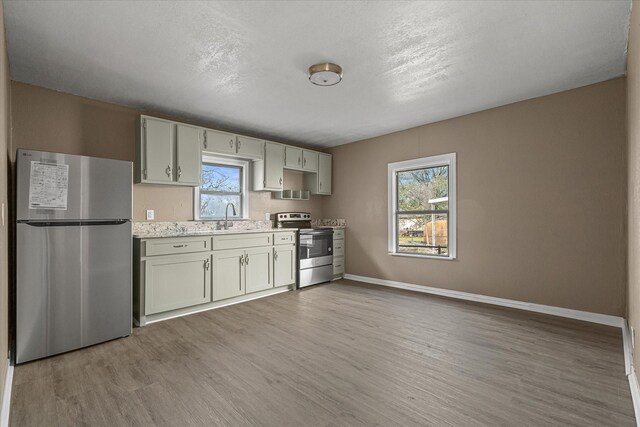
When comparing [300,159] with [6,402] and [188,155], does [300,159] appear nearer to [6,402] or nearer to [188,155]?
[188,155]

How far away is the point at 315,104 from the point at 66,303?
3050 millimetres

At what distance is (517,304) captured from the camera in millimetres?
3672

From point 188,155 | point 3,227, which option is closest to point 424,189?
point 188,155

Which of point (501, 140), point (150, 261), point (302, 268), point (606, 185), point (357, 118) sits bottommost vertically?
point (302, 268)

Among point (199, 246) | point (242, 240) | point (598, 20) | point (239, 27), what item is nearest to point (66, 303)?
point (199, 246)

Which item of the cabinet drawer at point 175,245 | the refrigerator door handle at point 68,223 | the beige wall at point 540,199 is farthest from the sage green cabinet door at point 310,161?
the refrigerator door handle at point 68,223

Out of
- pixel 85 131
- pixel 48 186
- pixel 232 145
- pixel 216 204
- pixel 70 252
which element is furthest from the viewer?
pixel 216 204

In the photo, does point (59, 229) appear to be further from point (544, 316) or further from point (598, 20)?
point (544, 316)

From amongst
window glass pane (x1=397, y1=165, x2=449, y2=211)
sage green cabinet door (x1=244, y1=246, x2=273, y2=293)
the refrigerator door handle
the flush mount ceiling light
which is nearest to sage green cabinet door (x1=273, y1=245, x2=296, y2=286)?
sage green cabinet door (x1=244, y1=246, x2=273, y2=293)

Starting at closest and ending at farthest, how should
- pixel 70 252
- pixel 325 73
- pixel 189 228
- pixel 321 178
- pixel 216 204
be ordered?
pixel 70 252 < pixel 325 73 < pixel 189 228 < pixel 216 204 < pixel 321 178

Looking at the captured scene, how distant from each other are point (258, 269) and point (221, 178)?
4.69ft

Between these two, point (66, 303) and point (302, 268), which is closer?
point (66, 303)

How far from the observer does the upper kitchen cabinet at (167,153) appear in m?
3.58

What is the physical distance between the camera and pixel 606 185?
122 inches
